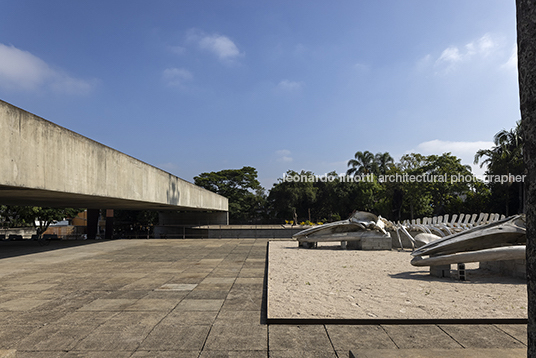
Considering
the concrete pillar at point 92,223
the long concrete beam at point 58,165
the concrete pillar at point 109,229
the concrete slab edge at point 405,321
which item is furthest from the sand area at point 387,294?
the concrete pillar at point 109,229

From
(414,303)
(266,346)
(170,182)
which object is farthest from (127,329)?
(170,182)

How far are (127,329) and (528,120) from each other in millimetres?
5099

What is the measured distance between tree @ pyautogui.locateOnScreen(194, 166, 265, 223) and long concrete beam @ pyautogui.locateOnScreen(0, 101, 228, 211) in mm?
29627

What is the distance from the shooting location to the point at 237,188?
47812 millimetres

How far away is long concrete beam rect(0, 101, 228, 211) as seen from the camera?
336 inches

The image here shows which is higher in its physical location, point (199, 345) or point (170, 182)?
point (170, 182)

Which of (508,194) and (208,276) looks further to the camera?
(508,194)

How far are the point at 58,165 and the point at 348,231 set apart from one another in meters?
11.8

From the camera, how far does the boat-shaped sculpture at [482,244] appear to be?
7039 millimetres

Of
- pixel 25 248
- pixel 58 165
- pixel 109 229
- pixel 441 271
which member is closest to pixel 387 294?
pixel 441 271

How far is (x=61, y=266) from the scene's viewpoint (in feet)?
34.6

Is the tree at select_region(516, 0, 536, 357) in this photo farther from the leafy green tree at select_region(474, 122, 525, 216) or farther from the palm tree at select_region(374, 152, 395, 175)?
the palm tree at select_region(374, 152, 395, 175)

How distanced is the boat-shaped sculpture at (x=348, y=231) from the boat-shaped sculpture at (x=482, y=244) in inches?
269

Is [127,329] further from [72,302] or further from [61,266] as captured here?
[61,266]
